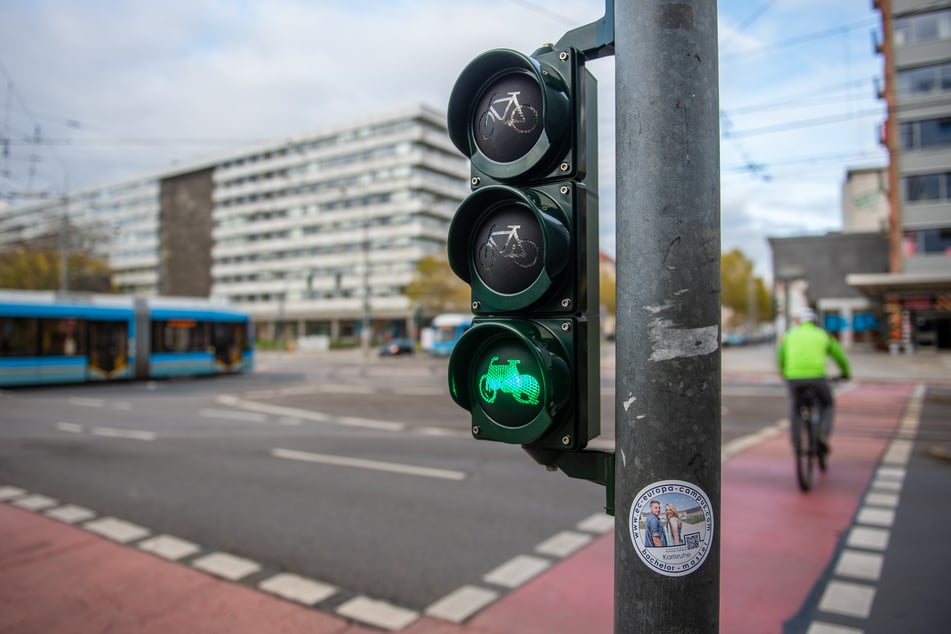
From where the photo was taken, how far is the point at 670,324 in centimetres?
148

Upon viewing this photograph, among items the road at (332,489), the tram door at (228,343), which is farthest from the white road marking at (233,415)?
the tram door at (228,343)

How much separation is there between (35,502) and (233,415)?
7.47 m

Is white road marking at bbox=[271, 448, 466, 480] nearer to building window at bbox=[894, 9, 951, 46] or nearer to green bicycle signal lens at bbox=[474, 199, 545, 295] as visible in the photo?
green bicycle signal lens at bbox=[474, 199, 545, 295]

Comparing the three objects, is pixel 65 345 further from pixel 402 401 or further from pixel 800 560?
pixel 800 560

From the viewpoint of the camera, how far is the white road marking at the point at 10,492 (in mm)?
6633

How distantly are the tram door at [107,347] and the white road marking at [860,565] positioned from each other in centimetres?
2307

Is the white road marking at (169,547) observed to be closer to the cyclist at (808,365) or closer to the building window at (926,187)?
the cyclist at (808,365)

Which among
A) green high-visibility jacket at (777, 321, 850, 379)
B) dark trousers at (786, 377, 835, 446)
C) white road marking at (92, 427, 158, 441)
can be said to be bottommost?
white road marking at (92, 427, 158, 441)

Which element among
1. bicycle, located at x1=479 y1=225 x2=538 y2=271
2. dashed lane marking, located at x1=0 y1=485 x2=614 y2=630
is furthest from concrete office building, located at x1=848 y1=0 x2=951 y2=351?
bicycle, located at x1=479 y1=225 x2=538 y2=271

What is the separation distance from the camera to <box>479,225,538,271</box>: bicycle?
1734mm

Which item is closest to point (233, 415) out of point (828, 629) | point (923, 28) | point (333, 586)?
point (333, 586)

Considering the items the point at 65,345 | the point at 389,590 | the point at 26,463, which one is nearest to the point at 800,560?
the point at 389,590

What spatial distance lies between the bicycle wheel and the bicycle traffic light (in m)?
5.89

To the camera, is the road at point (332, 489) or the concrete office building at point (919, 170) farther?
the concrete office building at point (919, 170)
